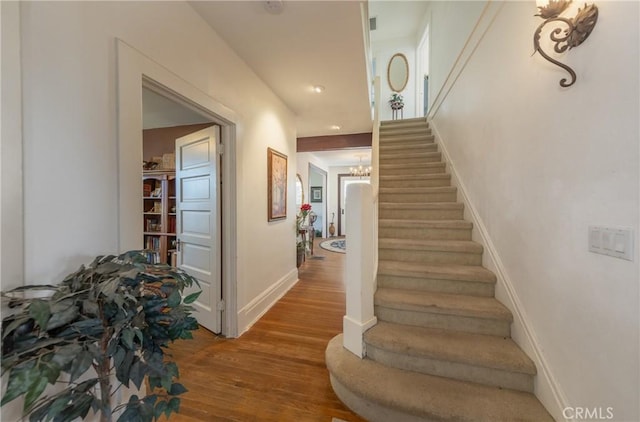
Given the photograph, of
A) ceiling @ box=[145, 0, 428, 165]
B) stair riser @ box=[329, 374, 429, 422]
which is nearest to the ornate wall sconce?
ceiling @ box=[145, 0, 428, 165]

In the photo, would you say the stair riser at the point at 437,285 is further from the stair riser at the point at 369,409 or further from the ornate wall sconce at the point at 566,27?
the ornate wall sconce at the point at 566,27

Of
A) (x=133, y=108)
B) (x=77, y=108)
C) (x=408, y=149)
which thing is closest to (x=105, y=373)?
(x=77, y=108)

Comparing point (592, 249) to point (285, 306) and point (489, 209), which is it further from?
point (285, 306)

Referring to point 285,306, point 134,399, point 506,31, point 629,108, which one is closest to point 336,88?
point 506,31

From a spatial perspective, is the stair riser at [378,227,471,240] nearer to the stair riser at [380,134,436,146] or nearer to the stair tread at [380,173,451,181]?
the stair tread at [380,173,451,181]

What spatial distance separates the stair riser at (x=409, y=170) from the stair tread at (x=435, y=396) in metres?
2.55

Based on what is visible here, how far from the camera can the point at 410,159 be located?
3.74 m

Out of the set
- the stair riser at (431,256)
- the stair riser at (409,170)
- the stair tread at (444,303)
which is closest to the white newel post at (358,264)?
the stair tread at (444,303)

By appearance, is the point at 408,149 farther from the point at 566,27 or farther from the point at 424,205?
the point at 566,27

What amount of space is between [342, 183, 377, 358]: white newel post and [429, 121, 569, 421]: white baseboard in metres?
0.91

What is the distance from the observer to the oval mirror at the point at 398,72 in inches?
243

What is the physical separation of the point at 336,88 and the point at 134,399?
3.05m

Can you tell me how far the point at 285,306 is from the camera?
304 cm

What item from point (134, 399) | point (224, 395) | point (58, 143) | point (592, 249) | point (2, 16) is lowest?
point (224, 395)
